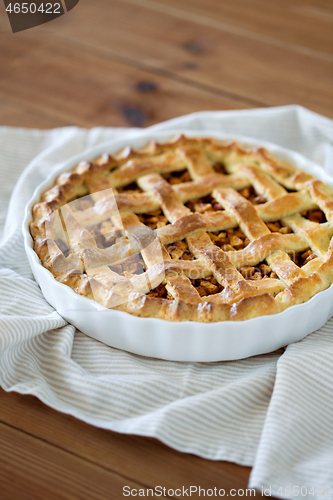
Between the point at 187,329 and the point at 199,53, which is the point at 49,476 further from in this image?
the point at 199,53

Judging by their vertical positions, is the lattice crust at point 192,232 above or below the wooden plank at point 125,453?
above

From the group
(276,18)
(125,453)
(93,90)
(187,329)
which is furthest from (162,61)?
(125,453)

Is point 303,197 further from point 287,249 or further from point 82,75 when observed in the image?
point 82,75

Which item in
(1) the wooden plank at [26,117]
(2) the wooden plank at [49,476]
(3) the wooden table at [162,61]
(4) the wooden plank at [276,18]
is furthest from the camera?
(4) the wooden plank at [276,18]

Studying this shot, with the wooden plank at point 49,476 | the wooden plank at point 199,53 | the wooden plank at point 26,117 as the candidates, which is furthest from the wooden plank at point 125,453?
the wooden plank at point 199,53

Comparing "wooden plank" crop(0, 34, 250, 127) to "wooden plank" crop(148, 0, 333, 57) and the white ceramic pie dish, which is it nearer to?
"wooden plank" crop(148, 0, 333, 57)

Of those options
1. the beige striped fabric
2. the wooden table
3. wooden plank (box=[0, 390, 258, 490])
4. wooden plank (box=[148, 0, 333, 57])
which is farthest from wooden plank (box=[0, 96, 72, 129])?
wooden plank (box=[0, 390, 258, 490])

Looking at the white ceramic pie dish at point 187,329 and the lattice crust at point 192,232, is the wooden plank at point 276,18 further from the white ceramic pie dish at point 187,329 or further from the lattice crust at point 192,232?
the white ceramic pie dish at point 187,329
